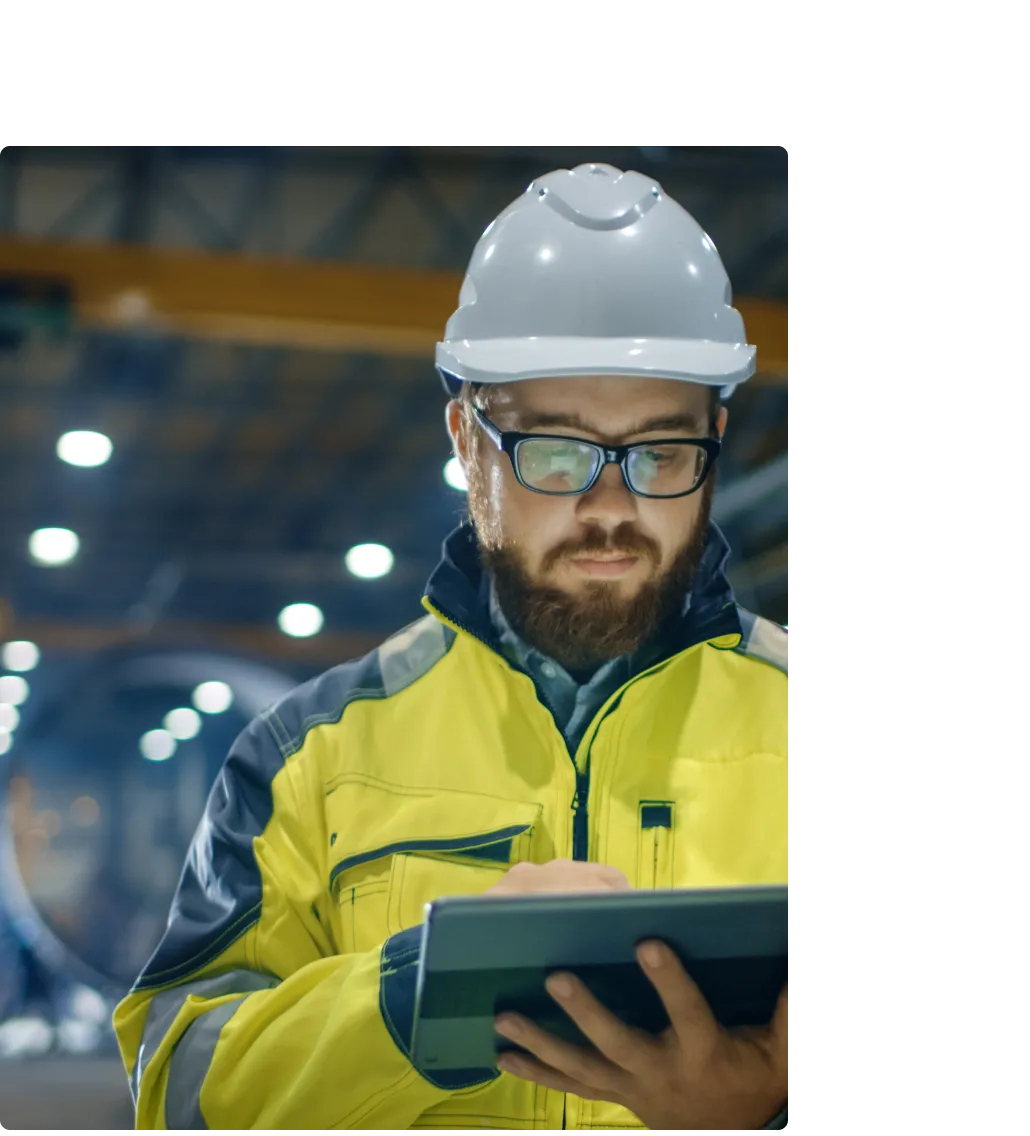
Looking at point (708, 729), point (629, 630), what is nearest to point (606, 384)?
point (629, 630)

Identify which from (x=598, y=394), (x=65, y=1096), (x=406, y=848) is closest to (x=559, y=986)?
(x=406, y=848)

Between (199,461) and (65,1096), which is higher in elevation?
(199,461)

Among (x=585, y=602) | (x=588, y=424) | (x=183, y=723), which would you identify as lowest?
(x=183, y=723)

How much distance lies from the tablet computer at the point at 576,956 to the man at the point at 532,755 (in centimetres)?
3

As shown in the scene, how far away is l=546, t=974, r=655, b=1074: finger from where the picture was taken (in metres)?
1.96

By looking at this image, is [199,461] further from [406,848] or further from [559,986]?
[559,986]

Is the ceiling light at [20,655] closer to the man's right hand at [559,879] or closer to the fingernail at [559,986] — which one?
the man's right hand at [559,879]

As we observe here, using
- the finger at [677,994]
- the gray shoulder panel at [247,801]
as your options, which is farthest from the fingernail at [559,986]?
the gray shoulder panel at [247,801]

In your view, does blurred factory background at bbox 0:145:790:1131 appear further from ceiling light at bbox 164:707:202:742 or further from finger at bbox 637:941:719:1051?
finger at bbox 637:941:719:1051

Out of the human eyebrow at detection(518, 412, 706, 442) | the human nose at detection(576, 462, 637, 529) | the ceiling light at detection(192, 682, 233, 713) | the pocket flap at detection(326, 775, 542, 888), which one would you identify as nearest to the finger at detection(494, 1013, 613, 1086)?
the pocket flap at detection(326, 775, 542, 888)

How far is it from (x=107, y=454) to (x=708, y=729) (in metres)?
1.13

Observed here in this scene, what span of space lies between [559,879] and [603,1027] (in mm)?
234

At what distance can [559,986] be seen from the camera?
1.95m

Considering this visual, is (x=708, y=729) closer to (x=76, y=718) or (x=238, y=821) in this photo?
(x=238, y=821)
